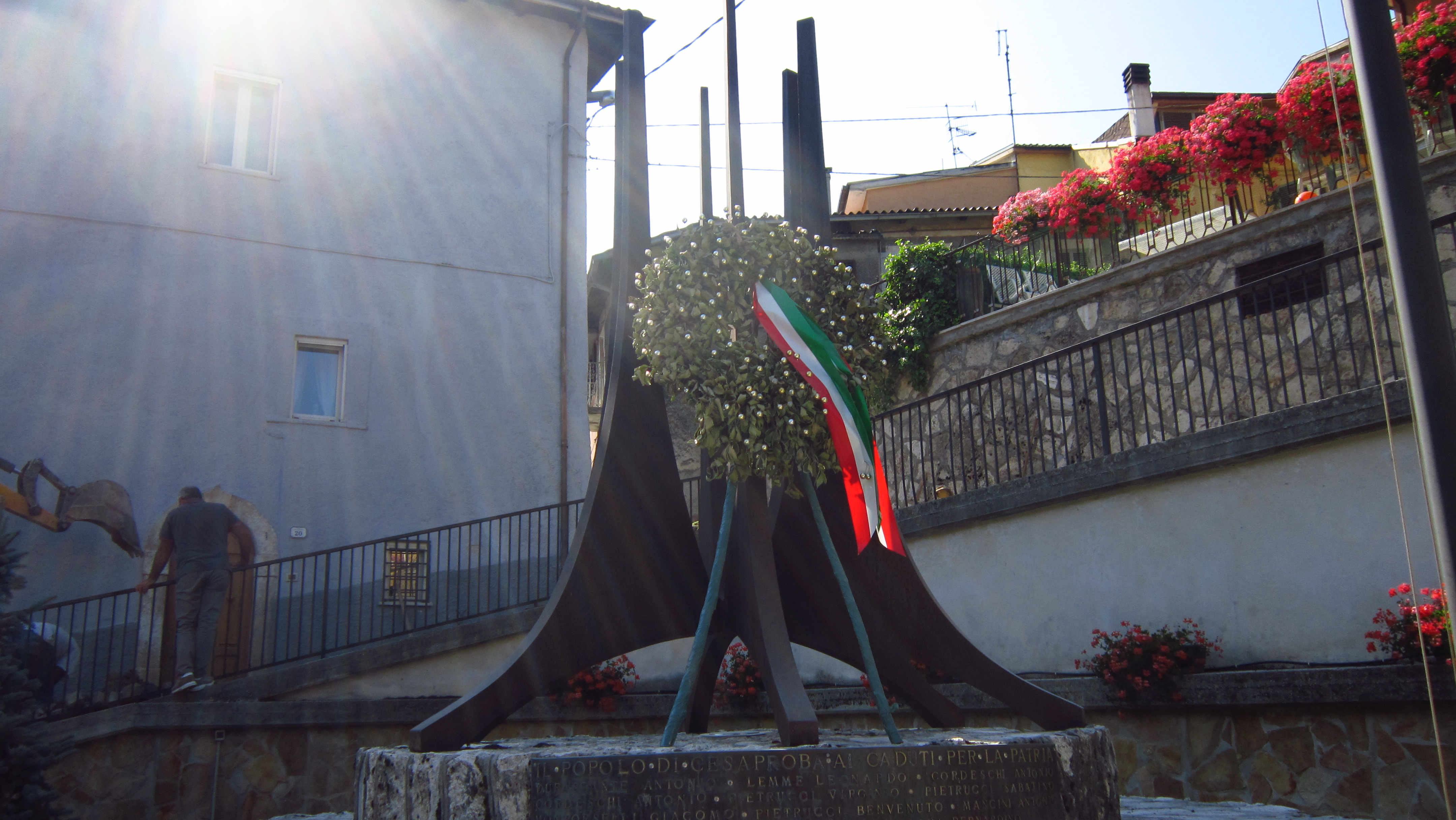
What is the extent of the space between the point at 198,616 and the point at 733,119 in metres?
6.23

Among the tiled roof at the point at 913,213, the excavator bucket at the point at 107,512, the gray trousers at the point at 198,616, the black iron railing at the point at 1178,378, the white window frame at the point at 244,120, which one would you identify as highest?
the tiled roof at the point at 913,213

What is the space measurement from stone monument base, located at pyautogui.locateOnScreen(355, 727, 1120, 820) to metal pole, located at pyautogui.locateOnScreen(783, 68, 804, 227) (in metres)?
3.04

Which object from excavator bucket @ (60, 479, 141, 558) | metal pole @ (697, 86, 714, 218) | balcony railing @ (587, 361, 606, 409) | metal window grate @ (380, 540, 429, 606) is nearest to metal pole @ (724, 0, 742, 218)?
metal pole @ (697, 86, 714, 218)

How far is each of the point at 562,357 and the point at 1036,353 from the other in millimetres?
6078

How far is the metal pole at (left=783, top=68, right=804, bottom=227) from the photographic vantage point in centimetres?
608

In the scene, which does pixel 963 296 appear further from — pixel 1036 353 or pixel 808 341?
pixel 808 341

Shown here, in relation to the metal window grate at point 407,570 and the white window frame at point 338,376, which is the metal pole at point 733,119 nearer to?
the metal window grate at point 407,570

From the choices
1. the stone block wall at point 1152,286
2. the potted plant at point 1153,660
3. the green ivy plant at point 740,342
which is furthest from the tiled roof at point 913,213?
the green ivy plant at point 740,342

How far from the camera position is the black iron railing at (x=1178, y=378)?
7316 mm

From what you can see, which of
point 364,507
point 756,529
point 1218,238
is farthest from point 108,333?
point 1218,238

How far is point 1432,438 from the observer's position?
343 cm

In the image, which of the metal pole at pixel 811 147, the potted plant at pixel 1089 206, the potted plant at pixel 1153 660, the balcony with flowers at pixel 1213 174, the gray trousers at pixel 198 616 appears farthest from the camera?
the potted plant at pixel 1089 206

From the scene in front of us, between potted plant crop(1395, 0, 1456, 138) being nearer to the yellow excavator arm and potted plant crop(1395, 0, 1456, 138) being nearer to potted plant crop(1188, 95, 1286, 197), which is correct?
potted plant crop(1188, 95, 1286, 197)

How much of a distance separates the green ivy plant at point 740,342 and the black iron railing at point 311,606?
4.88 meters
